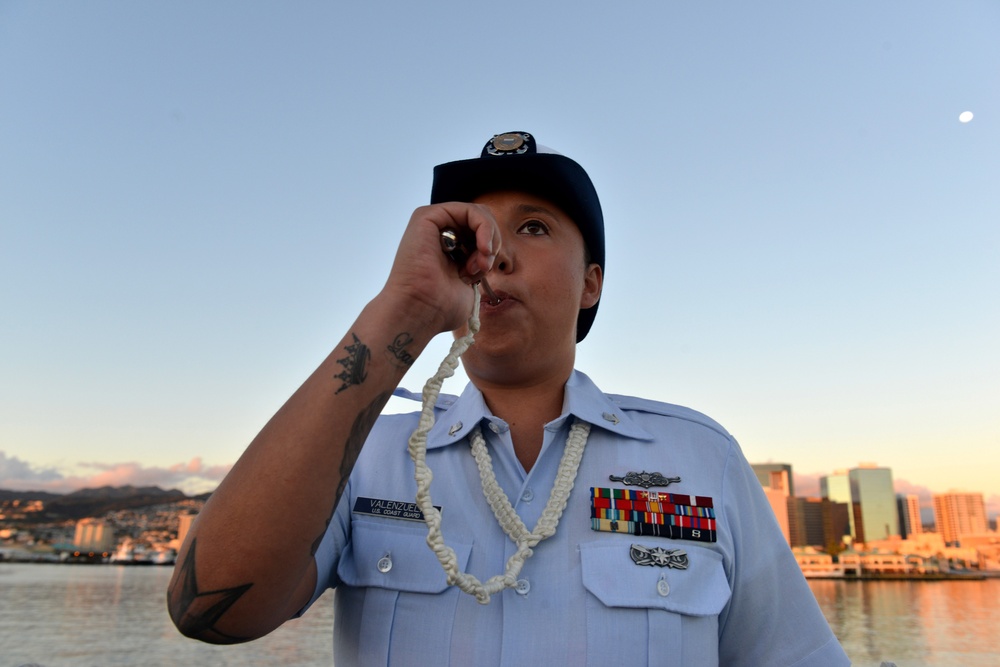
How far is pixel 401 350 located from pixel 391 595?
2.06 feet

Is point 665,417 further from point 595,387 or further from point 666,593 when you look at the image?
point 666,593

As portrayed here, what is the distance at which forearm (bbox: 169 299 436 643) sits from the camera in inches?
49.5

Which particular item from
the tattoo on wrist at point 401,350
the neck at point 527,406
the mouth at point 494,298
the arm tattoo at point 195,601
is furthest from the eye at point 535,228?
the arm tattoo at point 195,601

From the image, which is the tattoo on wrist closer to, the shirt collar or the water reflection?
the shirt collar

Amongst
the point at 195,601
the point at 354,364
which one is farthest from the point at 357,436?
the point at 195,601

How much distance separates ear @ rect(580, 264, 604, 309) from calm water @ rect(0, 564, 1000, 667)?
23.8 metres

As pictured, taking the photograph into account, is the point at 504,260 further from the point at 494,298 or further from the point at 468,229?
the point at 468,229

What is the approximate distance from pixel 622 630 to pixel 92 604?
217 feet

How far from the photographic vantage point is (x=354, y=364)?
4.57 feet

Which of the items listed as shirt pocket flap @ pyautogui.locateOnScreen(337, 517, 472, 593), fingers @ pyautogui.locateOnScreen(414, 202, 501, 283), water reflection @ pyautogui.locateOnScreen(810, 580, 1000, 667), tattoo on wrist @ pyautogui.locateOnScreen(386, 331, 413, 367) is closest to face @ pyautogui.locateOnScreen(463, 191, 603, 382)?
fingers @ pyautogui.locateOnScreen(414, 202, 501, 283)

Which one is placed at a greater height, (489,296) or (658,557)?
(489,296)

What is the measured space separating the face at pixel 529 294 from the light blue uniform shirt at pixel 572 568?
141 mm

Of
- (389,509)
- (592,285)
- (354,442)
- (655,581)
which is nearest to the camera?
(354,442)

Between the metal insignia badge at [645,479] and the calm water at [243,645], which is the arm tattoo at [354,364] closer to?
the metal insignia badge at [645,479]
